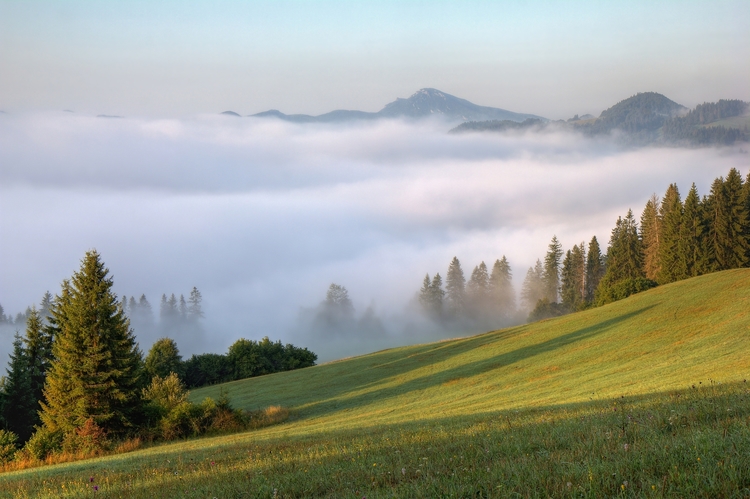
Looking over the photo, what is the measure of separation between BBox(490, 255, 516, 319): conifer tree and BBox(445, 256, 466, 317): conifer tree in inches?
358

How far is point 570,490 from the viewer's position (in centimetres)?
532

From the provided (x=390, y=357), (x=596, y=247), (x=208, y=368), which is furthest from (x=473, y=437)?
(x=596, y=247)

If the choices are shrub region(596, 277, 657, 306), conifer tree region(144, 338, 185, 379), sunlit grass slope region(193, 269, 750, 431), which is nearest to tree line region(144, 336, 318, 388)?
conifer tree region(144, 338, 185, 379)

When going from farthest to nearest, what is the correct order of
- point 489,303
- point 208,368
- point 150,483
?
point 489,303
point 208,368
point 150,483

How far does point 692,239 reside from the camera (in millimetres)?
87188

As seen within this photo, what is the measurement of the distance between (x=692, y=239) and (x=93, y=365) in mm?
87247

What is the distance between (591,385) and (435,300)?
464 ft

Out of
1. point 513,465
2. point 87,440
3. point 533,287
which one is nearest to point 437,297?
point 533,287

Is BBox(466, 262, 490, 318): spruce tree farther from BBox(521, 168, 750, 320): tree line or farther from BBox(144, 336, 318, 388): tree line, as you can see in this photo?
BBox(144, 336, 318, 388): tree line

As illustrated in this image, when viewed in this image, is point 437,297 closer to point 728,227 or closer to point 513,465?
point 728,227

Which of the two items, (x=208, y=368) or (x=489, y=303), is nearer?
(x=208, y=368)

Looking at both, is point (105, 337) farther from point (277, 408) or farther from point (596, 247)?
point (596, 247)

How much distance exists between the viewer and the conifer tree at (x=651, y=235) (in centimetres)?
10269

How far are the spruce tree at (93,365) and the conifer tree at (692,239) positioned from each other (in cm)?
8290
